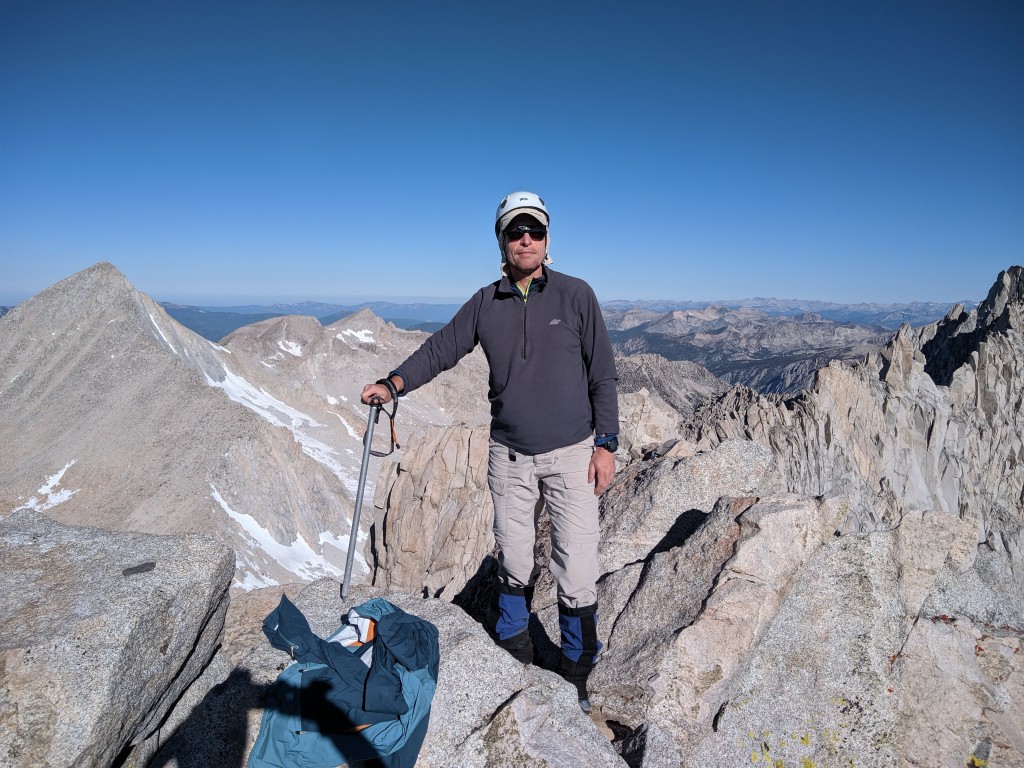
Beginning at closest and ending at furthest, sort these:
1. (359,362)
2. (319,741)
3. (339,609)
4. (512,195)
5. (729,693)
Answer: (319,741) < (512,195) < (729,693) < (339,609) < (359,362)

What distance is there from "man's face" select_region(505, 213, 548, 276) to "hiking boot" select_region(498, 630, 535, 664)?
3.75m

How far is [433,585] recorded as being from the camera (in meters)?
12.1

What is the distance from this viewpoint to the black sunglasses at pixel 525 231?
4.91 m

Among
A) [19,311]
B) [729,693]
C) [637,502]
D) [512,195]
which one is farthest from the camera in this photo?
[19,311]

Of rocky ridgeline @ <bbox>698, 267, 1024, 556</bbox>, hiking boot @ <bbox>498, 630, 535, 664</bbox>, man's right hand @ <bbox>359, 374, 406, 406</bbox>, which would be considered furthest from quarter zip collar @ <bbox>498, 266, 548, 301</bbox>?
rocky ridgeline @ <bbox>698, 267, 1024, 556</bbox>

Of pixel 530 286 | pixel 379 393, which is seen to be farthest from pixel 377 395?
pixel 530 286

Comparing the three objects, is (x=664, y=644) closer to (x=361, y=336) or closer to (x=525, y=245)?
(x=525, y=245)

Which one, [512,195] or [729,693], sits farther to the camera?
[729,693]

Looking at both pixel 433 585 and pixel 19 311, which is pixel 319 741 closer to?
pixel 433 585

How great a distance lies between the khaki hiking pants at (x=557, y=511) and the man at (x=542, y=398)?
0.01 meters

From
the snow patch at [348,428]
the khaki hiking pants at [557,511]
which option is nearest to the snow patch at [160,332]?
the snow patch at [348,428]

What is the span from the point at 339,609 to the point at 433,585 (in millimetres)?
6436

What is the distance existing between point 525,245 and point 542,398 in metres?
1.40

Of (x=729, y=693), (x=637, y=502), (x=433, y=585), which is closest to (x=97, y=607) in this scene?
(x=729, y=693)
